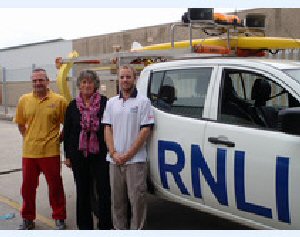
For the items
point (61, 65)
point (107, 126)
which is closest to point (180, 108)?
point (107, 126)

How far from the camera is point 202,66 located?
4059 millimetres

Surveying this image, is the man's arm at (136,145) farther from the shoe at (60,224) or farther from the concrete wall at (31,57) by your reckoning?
the concrete wall at (31,57)

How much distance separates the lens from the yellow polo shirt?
4625 mm

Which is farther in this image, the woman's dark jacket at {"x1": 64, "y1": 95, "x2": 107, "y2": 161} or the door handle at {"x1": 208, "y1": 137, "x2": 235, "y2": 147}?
the woman's dark jacket at {"x1": 64, "y1": 95, "x2": 107, "y2": 161}

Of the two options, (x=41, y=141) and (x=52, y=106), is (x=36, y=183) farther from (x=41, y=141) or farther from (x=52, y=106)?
(x=52, y=106)

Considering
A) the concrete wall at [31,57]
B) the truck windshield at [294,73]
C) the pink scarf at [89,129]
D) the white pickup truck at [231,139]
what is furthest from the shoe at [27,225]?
the concrete wall at [31,57]

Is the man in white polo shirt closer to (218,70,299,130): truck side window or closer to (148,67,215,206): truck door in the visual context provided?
(148,67,215,206): truck door

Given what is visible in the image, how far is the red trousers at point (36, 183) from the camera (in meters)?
4.70

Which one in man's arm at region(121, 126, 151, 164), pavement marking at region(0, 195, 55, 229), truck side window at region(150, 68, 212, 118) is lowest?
pavement marking at region(0, 195, 55, 229)

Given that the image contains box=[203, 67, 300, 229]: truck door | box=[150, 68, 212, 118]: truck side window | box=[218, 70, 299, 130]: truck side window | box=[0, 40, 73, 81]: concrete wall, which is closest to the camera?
box=[203, 67, 300, 229]: truck door

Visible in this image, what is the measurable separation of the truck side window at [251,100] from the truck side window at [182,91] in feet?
0.78

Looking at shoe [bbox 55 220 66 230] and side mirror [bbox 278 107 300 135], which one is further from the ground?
side mirror [bbox 278 107 300 135]

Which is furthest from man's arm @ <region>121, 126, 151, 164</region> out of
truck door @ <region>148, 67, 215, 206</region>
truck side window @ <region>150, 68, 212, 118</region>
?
truck side window @ <region>150, 68, 212, 118</region>

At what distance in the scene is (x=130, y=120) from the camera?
13.0 feet
